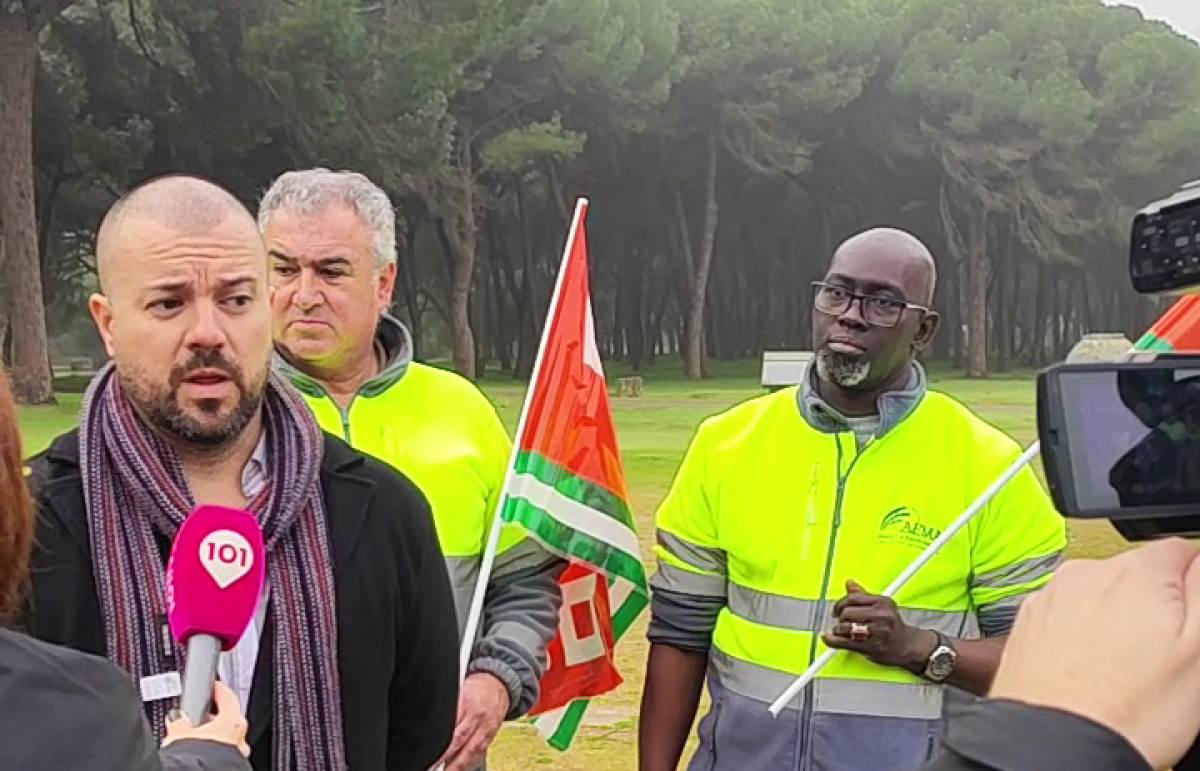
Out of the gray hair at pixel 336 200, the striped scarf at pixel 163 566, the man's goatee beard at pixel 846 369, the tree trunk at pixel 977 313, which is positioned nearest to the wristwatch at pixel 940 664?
the man's goatee beard at pixel 846 369

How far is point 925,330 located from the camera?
11.2 ft

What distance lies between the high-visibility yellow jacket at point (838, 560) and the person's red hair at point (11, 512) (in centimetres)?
173

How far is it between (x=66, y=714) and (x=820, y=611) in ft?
6.47

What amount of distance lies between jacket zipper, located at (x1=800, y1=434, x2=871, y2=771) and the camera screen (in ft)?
6.89

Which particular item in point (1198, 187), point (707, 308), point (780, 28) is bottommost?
point (707, 308)

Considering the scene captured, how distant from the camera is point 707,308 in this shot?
183 ft

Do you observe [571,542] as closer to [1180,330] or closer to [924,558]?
[924,558]

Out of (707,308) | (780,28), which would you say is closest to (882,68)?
(780,28)

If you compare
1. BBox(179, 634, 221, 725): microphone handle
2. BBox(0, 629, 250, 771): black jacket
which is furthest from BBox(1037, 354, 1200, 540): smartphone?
BBox(179, 634, 221, 725): microphone handle

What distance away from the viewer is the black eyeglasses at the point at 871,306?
3.31 m

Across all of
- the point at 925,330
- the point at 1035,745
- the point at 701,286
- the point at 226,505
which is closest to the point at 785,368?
the point at 925,330

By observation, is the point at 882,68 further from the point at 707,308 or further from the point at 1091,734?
the point at 1091,734

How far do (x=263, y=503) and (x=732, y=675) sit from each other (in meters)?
1.19

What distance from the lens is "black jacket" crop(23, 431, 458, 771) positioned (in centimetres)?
239
